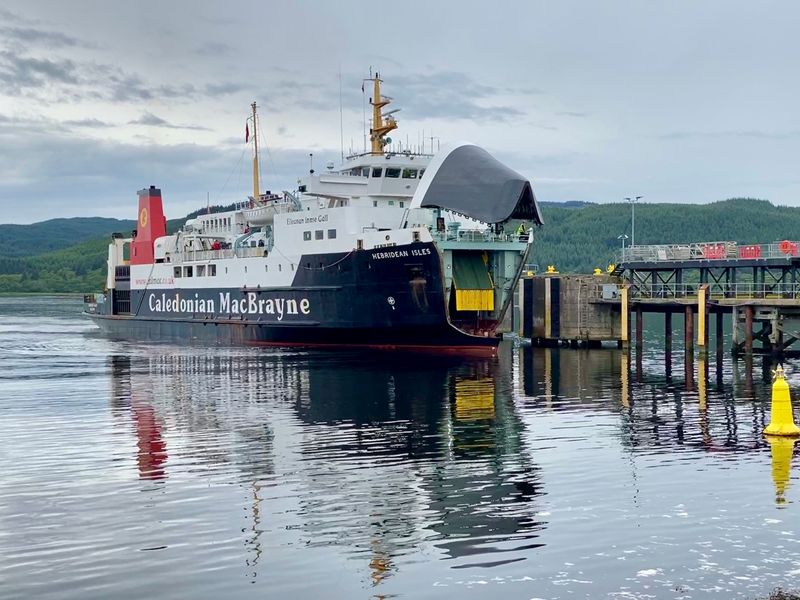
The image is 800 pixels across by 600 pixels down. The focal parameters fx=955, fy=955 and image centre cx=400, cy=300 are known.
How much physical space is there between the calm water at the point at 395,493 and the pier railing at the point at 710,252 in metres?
13.6

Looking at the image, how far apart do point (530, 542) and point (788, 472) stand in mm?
7639

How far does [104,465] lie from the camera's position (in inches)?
859

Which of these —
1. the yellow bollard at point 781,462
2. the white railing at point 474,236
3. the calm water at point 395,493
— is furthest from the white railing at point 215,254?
the yellow bollard at point 781,462

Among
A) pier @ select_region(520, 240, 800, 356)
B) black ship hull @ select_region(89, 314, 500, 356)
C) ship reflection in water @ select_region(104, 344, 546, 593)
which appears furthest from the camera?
black ship hull @ select_region(89, 314, 500, 356)

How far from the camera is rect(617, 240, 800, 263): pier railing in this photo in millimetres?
46750

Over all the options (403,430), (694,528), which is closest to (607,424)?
(403,430)

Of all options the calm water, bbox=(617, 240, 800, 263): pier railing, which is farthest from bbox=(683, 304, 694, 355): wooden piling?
the calm water

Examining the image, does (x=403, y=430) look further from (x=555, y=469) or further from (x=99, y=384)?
(x=99, y=384)

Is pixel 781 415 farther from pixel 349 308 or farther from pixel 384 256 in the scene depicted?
pixel 349 308

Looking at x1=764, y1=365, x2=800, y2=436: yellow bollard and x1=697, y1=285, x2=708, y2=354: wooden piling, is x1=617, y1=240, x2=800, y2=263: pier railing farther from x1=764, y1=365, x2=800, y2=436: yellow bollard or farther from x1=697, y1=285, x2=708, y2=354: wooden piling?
x1=764, y1=365, x2=800, y2=436: yellow bollard

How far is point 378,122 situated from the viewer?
55406mm

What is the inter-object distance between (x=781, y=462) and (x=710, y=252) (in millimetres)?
31792

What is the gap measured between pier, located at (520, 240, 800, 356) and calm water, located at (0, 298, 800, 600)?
12.3 metres

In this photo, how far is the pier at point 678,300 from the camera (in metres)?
46.6
